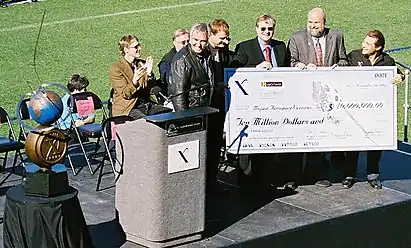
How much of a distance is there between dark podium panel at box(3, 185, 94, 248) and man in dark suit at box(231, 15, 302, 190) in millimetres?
3083

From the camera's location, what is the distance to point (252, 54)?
12.1 metres

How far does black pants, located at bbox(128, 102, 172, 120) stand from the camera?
40.5ft

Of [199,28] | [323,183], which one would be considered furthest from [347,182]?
[199,28]

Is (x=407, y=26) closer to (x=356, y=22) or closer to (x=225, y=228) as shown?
(x=356, y=22)

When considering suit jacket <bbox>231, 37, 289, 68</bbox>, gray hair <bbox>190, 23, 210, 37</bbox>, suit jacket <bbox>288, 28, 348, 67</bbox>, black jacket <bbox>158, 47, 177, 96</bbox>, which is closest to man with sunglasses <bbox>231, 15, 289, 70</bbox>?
suit jacket <bbox>231, 37, 289, 68</bbox>

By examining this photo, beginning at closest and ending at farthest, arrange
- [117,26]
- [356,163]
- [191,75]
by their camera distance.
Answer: [191,75] < [356,163] < [117,26]

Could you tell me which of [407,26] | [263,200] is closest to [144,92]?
[263,200]

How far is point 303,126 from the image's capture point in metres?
12.1

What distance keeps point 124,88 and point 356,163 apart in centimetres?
296

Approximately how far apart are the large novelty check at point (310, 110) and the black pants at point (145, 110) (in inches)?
37.9

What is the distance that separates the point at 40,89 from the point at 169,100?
78.4 inches

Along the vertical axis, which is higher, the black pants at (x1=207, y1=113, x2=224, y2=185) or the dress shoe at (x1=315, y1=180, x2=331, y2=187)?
the black pants at (x1=207, y1=113, x2=224, y2=185)

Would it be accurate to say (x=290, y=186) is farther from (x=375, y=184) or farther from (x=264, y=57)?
(x=264, y=57)

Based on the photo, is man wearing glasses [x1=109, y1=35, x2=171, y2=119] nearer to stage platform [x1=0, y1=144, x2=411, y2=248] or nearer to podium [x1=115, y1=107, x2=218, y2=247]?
stage platform [x1=0, y1=144, x2=411, y2=248]
